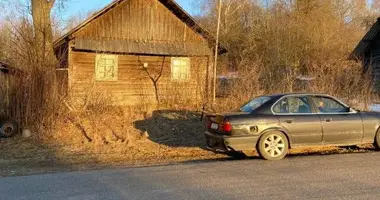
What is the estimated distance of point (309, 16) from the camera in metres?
43.8

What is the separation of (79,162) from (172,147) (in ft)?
9.79

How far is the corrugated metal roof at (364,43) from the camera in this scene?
25.5 m

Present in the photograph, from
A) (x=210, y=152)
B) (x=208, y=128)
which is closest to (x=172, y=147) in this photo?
(x=210, y=152)

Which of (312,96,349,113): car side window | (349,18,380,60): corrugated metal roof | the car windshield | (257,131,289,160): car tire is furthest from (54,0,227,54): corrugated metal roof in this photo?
(257,131,289,160): car tire

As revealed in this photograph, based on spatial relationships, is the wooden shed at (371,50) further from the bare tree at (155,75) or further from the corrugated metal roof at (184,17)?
the bare tree at (155,75)

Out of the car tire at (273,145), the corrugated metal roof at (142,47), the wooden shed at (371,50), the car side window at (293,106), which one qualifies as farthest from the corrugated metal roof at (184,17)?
the car tire at (273,145)

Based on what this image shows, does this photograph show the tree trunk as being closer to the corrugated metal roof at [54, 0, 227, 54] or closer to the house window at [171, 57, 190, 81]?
the corrugated metal roof at [54, 0, 227, 54]

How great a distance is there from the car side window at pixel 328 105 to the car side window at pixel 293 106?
0.28 m

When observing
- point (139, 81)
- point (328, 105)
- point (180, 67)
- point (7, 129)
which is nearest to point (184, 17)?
point (180, 67)

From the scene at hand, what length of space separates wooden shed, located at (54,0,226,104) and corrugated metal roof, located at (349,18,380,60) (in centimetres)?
810

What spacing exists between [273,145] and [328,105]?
1841 millimetres

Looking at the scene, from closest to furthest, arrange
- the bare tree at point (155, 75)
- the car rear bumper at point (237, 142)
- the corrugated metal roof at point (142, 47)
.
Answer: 1. the car rear bumper at point (237, 142)
2. the corrugated metal roof at point (142, 47)
3. the bare tree at point (155, 75)

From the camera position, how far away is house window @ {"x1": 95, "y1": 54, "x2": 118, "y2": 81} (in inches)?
870

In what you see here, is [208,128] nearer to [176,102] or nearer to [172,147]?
Answer: [172,147]
